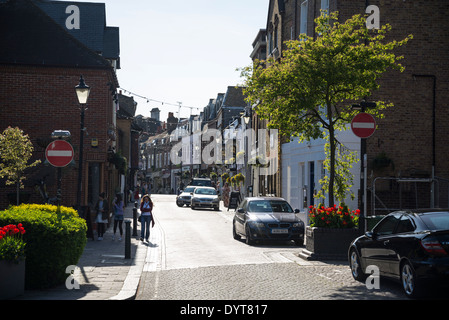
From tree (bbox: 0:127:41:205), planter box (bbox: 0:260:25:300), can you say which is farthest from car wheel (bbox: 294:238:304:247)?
planter box (bbox: 0:260:25:300)

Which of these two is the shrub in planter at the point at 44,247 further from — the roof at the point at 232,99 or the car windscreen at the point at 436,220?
the roof at the point at 232,99

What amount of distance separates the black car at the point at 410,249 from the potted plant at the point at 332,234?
3.71m

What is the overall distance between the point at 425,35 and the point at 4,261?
62.2 feet

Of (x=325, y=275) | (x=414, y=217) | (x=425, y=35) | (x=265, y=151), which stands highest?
(x=425, y=35)

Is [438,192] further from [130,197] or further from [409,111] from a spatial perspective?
[130,197]

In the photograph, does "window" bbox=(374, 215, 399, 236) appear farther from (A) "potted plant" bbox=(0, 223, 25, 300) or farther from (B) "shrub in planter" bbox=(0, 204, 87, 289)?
(A) "potted plant" bbox=(0, 223, 25, 300)

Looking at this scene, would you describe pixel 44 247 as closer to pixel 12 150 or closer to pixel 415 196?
pixel 12 150

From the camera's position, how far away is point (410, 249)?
368 inches

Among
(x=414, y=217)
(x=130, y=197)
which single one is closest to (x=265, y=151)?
(x=130, y=197)

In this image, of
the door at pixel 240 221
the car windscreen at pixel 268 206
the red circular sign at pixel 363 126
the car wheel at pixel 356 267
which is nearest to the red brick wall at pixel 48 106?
the door at pixel 240 221

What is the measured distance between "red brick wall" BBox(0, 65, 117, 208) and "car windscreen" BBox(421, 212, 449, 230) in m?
17.3

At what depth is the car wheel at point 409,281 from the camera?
9039mm

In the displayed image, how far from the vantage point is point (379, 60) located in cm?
1559

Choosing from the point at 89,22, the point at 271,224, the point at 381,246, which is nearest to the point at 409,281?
the point at 381,246
